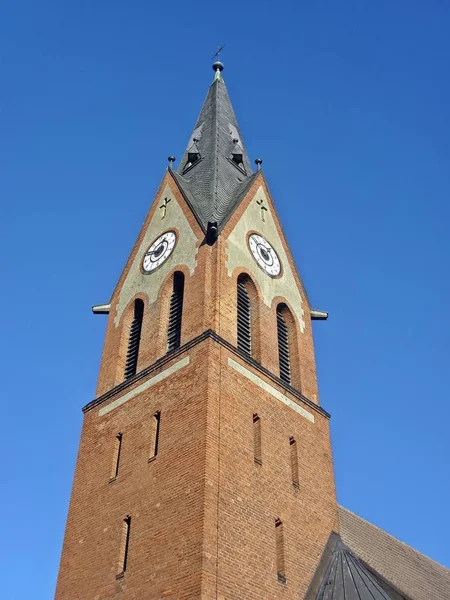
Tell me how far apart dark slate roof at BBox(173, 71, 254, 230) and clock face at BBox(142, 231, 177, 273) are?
1298mm

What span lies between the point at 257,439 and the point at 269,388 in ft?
6.32

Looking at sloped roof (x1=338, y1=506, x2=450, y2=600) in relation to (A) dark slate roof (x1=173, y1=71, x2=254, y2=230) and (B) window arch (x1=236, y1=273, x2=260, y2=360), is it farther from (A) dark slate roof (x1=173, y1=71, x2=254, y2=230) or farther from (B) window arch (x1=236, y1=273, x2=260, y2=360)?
(A) dark slate roof (x1=173, y1=71, x2=254, y2=230)

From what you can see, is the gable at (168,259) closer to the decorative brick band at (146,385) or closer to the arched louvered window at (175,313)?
the arched louvered window at (175,313)

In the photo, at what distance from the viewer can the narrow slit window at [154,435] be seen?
18.1 m

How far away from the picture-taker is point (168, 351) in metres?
20.4

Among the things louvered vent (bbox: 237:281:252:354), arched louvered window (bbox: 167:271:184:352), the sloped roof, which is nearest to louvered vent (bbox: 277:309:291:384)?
louvered vent (bbox: 237:281:252:354)

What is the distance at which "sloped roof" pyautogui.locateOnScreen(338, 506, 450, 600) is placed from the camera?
2156 centimetres

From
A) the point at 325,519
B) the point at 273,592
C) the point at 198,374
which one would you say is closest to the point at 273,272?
the point at 198,374

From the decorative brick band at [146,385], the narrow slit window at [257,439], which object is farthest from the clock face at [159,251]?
the narrow slit window at [257,439]

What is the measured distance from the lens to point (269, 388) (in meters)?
20.0

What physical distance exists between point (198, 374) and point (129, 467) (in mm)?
3017

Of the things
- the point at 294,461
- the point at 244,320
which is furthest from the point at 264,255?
the point at 294,461

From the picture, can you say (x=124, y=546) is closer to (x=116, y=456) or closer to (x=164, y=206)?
(x=116, y=456)

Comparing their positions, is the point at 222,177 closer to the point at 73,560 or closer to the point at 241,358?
the point at 241,358
